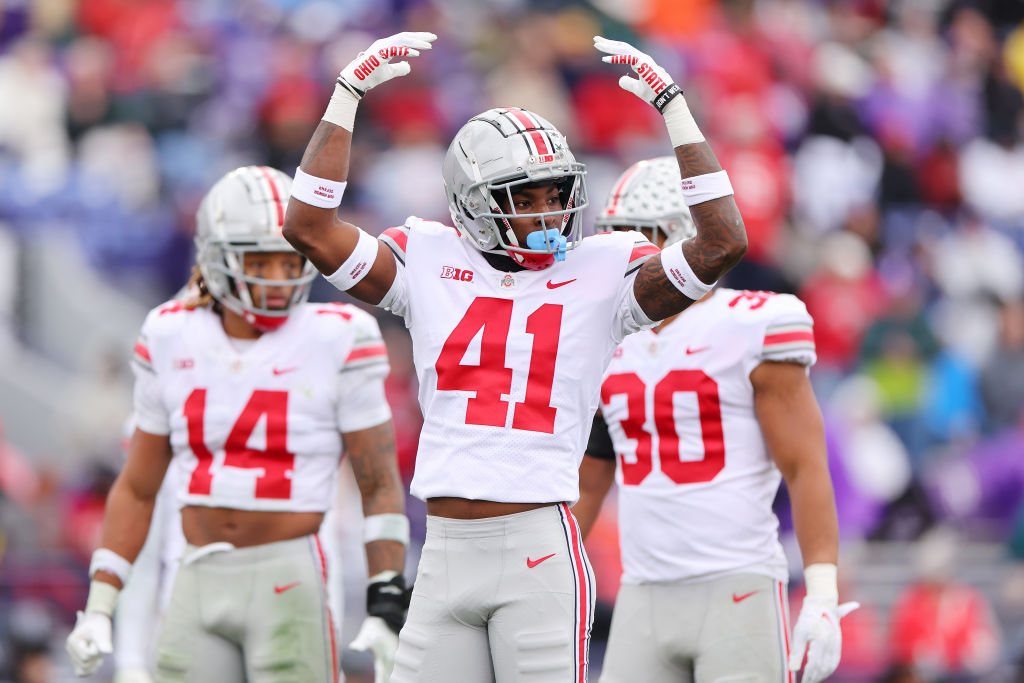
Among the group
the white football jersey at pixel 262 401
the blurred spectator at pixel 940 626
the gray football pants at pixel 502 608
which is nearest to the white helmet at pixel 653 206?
the white football jersey at pixel 262 401

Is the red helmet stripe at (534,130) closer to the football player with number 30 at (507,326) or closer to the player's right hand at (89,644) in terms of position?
the football player with number 30 at (507,326)

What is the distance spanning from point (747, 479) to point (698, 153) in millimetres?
1189

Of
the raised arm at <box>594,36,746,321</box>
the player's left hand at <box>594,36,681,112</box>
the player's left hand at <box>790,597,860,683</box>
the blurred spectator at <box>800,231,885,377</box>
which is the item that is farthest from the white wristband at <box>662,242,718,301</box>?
the blurred spectator at <box>800,231,885,377</box>

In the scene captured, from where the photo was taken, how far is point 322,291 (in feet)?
29.2

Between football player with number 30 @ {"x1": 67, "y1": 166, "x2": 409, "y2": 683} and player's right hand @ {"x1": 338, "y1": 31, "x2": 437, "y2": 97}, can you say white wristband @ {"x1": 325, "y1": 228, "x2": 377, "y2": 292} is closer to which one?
player's right hand @ {"x1": 338, "y1": 31, "x2": 437, "y2": 97}

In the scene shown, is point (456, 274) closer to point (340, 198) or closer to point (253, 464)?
point (340, 198)

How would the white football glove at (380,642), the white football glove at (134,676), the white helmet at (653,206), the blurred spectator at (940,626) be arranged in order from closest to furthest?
the white football glove at (380,642) < the white helmet at (653,206) < the white football glove at (134,676) < the blurred spectator at (940,626)

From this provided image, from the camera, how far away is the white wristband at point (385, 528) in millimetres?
4691

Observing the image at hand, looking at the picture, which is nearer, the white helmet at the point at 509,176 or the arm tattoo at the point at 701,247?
the arm tattoo at the point at 701,247

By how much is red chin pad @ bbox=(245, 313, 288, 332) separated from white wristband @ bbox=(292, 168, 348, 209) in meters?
1.05

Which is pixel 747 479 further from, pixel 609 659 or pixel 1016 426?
pixel 1016 426

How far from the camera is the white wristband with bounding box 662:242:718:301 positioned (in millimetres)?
3680

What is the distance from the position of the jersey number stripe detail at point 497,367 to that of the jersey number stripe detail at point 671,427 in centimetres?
85

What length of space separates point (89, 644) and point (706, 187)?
2.35 metres
